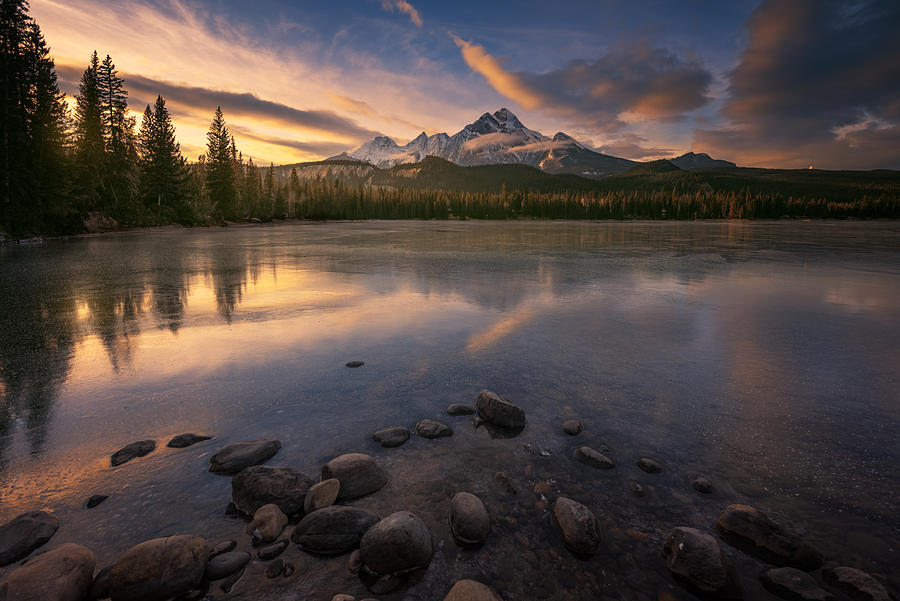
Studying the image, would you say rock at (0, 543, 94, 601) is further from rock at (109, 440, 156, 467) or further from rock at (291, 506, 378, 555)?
rock at (109, 440, 156, 467)

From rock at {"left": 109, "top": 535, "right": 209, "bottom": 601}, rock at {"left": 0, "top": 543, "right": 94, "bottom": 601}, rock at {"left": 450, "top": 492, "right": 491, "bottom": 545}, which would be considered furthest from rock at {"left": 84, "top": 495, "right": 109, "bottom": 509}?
rock at {"left": 450, "top": 492, "right": 491, "bottom": 545}

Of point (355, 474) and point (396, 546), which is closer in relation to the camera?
point (396, 546)

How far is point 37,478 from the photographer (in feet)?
14.2

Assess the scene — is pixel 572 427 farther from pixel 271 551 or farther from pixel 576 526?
pixel 271 551

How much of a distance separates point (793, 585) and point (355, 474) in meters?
3.93

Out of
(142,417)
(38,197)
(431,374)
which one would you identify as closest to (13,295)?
(142,417)

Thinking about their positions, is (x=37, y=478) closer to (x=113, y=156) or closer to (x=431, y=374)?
(x=431, y=374)

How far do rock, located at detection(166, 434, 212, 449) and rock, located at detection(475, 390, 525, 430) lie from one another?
377cm

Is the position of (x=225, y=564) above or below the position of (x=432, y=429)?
below

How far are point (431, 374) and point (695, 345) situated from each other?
236 inches

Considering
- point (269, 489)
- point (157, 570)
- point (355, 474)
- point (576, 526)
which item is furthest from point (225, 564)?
point (576, 526)

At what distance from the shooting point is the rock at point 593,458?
15.1 ft

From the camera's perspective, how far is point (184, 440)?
16.5ft

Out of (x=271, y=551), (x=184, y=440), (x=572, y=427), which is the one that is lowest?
(x=271, y=551)
